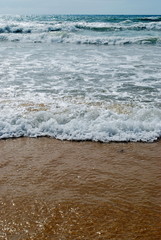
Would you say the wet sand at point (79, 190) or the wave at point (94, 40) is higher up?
the wave at point (94, 40)

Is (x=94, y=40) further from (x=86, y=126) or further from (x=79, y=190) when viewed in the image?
(x=79, y=190)

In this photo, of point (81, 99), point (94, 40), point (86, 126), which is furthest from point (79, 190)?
point (94, 40)

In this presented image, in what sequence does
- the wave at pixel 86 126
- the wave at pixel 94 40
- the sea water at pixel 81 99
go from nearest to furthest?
the wave at pixel 86 126 → the sea water at pixel 81 99 → the wave at pixel 94 40

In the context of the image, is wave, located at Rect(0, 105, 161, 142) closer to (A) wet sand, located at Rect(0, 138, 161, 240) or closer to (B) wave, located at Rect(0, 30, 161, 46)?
(A) wet sand, located at Rect(0, 138, 161, 240)

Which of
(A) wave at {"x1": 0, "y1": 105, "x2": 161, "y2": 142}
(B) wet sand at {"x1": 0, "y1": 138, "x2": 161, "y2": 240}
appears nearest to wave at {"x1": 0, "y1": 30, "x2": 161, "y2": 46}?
(A) wave at {"x1": 0, "y1": 105, "x2": 161, "y2": 142}

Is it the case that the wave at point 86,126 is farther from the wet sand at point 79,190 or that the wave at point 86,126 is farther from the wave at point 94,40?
the wave at point 94,40

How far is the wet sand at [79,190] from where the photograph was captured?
2.69 metres

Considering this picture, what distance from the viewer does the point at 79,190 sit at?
3.32m

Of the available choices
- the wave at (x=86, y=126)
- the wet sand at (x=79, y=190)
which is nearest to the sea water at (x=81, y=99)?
the wave at (x=86, y=126)

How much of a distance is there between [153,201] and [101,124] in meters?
2.15

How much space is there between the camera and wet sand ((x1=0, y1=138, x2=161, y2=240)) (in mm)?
2691

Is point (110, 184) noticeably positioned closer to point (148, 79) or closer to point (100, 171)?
point (100, 171)

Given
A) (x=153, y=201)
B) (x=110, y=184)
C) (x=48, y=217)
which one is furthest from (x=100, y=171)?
(x=48, y=217)

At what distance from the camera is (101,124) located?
16.4ft
